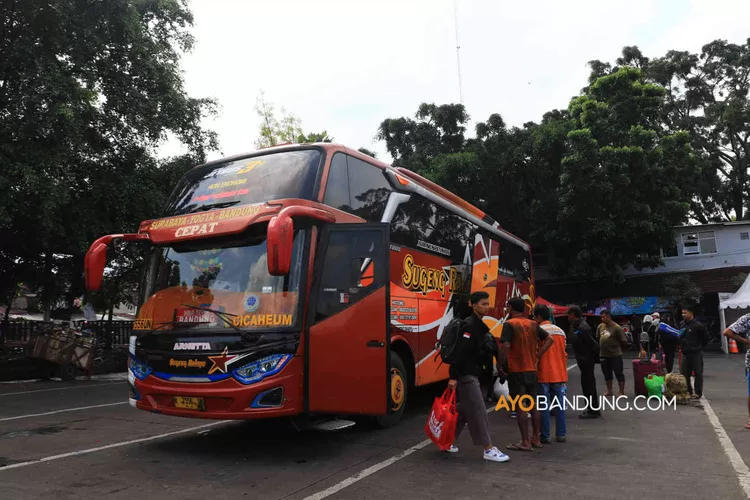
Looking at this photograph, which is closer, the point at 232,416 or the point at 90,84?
the point at 232,416

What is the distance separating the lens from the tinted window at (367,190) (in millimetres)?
7402

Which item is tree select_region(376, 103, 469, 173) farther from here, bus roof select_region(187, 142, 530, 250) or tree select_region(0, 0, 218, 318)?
bus roof select_region(187, 142, 530, 250)

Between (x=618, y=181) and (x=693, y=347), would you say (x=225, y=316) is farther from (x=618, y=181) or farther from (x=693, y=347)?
(x=618, y=181)

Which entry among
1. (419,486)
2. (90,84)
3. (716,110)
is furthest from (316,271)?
(716,110)

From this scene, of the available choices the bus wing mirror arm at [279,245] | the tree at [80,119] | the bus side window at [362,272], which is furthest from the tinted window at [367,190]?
the tree at [80,119]

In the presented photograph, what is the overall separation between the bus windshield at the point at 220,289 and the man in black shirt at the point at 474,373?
5.99 feet

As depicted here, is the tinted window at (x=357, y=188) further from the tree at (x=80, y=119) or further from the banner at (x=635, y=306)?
the banner at (x=635, y=306)

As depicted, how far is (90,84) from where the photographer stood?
14.2 meters

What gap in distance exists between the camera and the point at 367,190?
771cm

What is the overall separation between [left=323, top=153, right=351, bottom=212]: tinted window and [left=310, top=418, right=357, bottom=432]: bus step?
2934mm

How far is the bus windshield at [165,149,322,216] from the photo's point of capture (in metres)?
6.64

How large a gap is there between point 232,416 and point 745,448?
5750 mm

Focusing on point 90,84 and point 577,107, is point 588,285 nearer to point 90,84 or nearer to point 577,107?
point 577,107

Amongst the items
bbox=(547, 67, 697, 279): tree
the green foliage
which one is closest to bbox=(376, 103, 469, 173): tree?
the green foliage
